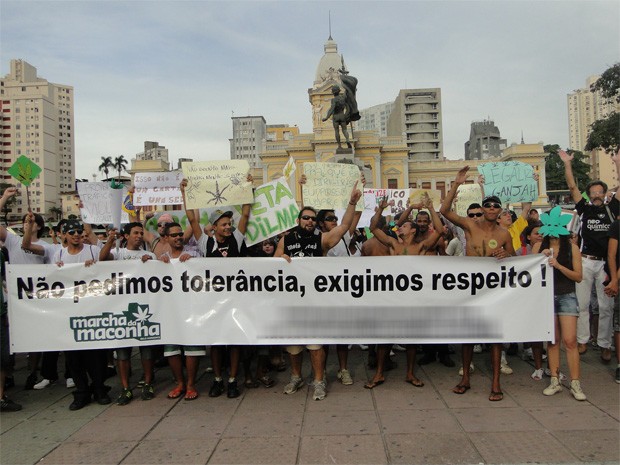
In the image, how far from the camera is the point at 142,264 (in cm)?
533

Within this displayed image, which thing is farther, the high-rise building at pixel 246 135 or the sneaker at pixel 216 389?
the high-rise building at pixel 246 135

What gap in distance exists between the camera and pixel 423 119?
4296 inches

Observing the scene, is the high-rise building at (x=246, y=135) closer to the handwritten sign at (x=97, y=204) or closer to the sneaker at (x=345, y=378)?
the handwritten sign at (x=97, y=204)

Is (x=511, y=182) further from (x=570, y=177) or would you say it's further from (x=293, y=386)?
(x=293, y=386)

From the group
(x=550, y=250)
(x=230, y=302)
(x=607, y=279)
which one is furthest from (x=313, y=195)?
(x=607, y=279)

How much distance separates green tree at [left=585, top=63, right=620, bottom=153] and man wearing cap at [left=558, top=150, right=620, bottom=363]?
73.9 ft

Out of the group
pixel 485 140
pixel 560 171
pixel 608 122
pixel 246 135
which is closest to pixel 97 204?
pixel 608 122

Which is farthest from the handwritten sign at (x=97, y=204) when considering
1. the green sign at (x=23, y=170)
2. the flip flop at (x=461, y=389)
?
the flip flop at (x=461, y=389)

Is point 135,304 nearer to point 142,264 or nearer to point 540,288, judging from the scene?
point 142,264

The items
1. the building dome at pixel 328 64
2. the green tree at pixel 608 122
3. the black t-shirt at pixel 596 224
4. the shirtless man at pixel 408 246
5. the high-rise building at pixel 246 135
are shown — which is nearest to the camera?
the shirtless man at pixel 408 246

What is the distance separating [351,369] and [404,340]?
4.19ft

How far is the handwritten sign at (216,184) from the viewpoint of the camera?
607 centimetres

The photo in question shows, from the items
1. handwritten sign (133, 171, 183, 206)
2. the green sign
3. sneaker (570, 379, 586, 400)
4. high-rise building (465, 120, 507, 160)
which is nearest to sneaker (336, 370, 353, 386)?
sneaker (570, 379, 586, 400)

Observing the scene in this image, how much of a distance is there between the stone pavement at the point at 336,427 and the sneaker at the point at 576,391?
101 millimetres
